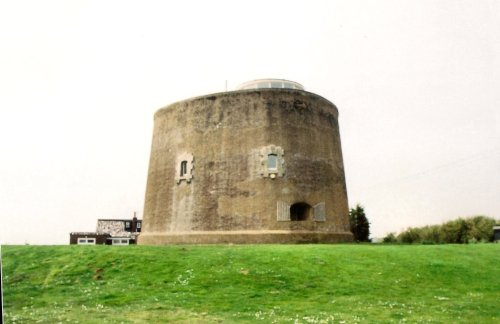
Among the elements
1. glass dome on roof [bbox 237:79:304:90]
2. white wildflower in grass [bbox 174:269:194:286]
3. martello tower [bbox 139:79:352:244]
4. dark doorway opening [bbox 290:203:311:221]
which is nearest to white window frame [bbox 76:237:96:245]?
martello tower [bbox 139:79:352:244]

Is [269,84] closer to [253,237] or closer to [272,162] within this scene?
[272,162]

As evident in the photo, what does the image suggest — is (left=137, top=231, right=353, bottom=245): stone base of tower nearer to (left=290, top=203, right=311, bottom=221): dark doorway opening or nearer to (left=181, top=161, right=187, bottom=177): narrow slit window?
(left=290, top=203, right=311, bottom=221): dark doorway opening

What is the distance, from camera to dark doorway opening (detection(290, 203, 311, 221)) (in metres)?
26.5

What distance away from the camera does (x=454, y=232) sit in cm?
3328

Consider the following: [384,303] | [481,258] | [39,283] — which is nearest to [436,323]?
[384,303]

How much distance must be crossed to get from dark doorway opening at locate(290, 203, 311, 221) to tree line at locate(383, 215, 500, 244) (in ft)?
33.7

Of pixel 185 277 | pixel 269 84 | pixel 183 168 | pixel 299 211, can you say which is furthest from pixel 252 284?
pixel 269 84

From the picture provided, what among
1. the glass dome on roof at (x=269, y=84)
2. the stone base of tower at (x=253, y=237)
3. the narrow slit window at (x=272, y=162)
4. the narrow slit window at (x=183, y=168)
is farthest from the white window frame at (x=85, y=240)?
the narrow slit window at (x=272, y=162)

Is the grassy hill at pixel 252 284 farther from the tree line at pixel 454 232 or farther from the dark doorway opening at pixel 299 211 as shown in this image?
the tree line at pixel 454 232

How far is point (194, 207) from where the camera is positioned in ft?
87.5

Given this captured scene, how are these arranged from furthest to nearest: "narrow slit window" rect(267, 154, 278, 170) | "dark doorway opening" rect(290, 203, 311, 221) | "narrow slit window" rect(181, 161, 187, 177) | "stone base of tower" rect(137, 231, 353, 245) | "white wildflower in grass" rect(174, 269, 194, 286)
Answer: "narrow slit window" rect(181, 161, 187, 177) → "dark doorway opening" rect(290, 203, 311, 221) → "narrow slit window" rect(267, 154, 278, 170) → "stone base of tower" rect(137, 231, 353, 245) → "white wildflower in grass" rect(174, 269, 194, 286)

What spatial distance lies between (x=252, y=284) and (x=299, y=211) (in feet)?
43.7

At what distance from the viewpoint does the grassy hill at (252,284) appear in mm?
10984

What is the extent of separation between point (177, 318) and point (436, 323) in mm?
6020
